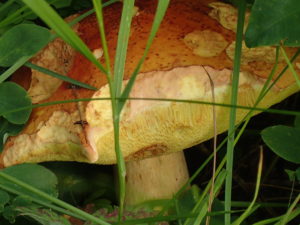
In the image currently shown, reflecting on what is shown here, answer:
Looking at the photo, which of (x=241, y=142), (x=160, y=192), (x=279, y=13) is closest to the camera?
(x=279, y=13)

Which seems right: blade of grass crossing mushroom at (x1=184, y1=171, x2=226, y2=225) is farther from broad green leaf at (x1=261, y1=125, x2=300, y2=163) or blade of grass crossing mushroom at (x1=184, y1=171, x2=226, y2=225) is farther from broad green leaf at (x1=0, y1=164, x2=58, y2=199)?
broad green leaf at (x1=0, y1=164, x2=58, y2=199)

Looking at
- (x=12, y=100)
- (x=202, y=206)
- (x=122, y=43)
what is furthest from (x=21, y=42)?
(x=202, y=206)

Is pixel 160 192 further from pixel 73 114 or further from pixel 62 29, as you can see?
pixel 62 29

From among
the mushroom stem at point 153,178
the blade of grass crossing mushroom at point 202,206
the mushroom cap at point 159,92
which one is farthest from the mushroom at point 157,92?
the mushroom stem at point 153,178

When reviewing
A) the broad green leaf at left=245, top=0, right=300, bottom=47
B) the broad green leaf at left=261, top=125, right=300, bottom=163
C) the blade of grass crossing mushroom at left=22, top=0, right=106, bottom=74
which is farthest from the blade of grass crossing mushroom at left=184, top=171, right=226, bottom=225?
the blade of grass crossing mushroom at left=22, top=0, right=106, bottom=74

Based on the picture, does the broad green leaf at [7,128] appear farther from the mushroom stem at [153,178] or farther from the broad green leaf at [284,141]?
the broad green leaf at [284,141]

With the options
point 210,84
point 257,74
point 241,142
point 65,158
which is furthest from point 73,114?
point 241,142
